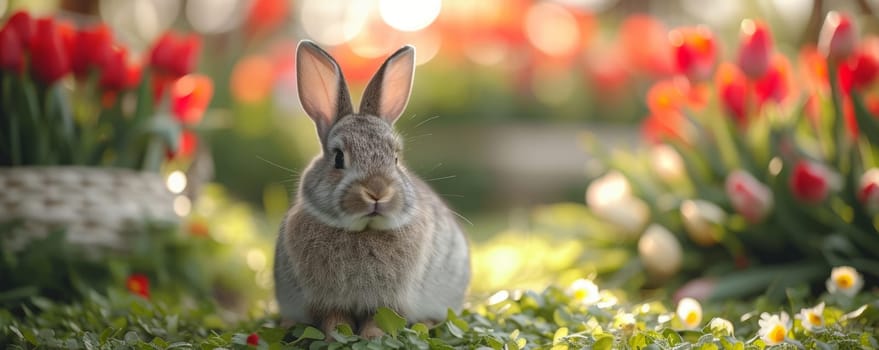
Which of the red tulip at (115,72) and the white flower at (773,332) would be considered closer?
the white flower at (773,332)

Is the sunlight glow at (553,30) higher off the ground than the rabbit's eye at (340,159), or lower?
higher

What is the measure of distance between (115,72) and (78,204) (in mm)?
496

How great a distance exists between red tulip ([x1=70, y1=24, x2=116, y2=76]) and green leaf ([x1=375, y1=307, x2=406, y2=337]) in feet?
4.96

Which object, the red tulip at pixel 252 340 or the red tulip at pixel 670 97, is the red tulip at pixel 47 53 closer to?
the red tulip at pixel 252 340

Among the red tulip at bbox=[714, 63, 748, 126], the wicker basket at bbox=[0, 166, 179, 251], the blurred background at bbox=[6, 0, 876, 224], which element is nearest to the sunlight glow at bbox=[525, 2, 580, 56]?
the blurred background at bbox=[6, 0, 876, 224]

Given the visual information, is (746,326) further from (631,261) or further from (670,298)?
(631,261)

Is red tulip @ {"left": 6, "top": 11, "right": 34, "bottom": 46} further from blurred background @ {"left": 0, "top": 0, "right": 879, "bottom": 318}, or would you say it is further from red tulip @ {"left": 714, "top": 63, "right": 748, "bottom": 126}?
red tulip @ {"left": 714, "top": 63, "right": 748, "bottom": 126}

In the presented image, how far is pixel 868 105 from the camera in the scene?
2754 millimetres

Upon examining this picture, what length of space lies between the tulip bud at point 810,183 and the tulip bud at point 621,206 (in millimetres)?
675

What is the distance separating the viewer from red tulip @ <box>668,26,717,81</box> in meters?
2.89

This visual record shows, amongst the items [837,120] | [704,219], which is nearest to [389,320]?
[704,219]

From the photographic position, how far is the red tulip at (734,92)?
2898 mm

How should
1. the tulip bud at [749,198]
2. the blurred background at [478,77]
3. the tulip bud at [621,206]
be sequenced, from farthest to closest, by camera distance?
the blurred background at [478,77]
the tulip bud at [621,206]
the tulip bud at [749,198]

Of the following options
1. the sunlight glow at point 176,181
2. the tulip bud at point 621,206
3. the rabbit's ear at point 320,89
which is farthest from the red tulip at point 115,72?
the tulip bud at point 621,206
